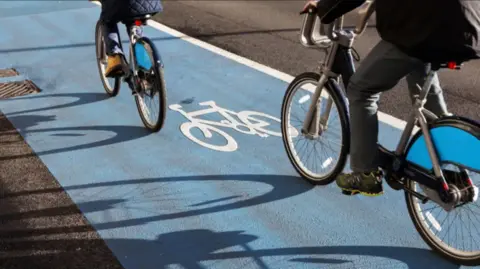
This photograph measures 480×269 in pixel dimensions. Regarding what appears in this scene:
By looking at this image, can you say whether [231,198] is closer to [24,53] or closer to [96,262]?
[96,262]

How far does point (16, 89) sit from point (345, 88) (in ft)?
13.0

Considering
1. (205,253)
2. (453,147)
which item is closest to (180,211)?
(205,253)

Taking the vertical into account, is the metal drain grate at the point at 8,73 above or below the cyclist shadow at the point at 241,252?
below

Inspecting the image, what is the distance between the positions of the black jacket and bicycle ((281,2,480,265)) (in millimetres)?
167

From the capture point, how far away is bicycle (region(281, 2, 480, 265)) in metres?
3.04

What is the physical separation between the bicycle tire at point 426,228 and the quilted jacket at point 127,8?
254cm

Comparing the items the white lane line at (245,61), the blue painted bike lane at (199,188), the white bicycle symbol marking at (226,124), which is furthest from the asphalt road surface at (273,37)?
the white bicycle symbol marking at (226,124)

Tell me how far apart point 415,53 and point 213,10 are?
7197 millimetres

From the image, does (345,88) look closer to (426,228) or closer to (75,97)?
(426,228)

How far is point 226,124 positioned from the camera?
528 centimetres

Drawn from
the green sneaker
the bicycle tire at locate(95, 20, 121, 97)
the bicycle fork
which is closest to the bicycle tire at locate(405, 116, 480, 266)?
the green sneaker

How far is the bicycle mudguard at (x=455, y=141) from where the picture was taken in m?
2.92

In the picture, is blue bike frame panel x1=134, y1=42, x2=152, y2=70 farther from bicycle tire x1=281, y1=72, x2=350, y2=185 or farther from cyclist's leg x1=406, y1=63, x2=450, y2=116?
cyclist's leg x1=406, y1=63, x2=450, y2=116

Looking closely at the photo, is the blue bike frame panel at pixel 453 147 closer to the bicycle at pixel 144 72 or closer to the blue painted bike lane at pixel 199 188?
the blue painted bike lane at pixel 199 188
